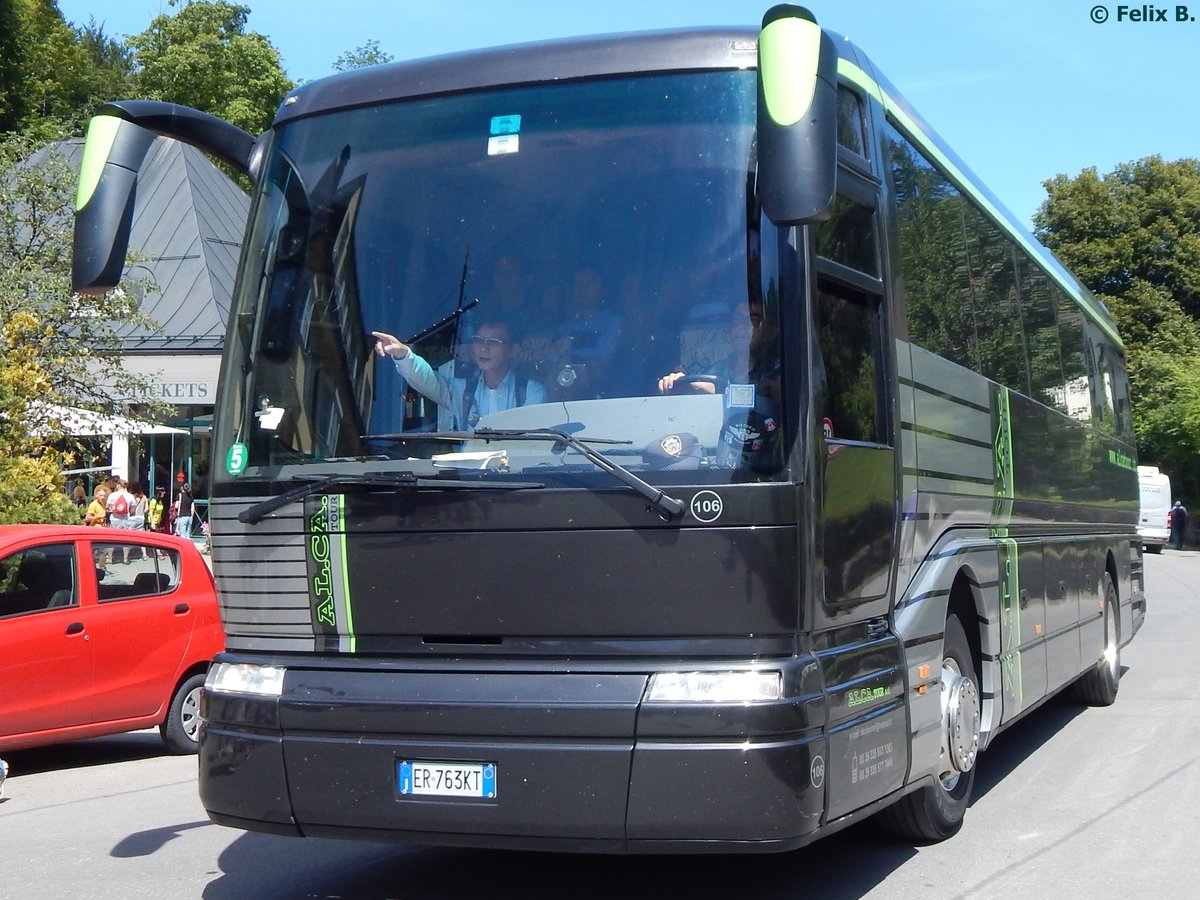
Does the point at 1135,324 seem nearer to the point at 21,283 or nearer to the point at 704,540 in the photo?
the point at 21,283

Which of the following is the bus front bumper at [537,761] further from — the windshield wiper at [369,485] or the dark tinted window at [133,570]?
the dark tinted window at [133,570]

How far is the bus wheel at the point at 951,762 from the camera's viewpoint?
21.5 feet

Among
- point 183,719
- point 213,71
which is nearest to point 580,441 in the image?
point 183,719

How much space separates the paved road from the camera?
6137 mm

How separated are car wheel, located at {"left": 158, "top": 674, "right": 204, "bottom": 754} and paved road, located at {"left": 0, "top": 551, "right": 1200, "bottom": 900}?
0.95m

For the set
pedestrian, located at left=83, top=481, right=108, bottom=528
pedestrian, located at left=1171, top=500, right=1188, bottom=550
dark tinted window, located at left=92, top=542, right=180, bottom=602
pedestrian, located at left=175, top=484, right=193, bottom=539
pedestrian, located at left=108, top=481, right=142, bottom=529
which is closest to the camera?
dark tinted window, located at left=92, top=542, right=180, bottom=602

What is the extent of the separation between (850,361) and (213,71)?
5256 centimetres

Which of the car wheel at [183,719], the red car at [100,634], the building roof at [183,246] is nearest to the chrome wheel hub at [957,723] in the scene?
the red car at [100,634]

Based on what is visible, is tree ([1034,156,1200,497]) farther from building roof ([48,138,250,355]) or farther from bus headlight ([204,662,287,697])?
bus headlight ([204,662,287,697])

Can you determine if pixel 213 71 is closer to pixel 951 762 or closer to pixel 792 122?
pixel 951 762

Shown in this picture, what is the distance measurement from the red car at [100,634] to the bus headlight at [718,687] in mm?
5233

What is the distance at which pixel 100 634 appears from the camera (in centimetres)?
966

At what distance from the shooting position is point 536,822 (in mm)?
4918

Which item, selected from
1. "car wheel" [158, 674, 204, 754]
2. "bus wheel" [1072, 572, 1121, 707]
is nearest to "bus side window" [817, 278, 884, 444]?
"car wheel" [158, 674, 204, 754]
